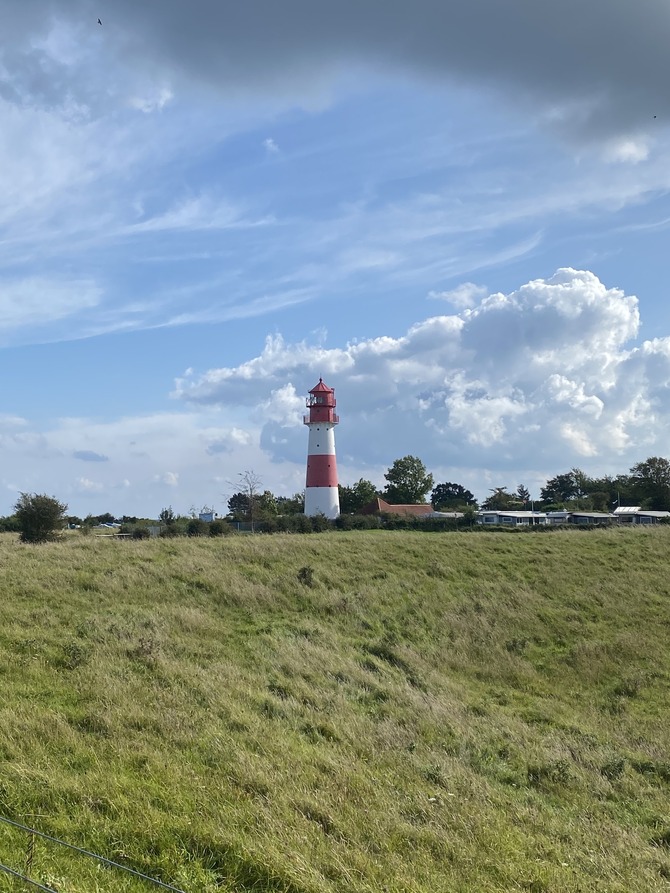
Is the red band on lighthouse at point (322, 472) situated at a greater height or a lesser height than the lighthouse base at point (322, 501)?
greater

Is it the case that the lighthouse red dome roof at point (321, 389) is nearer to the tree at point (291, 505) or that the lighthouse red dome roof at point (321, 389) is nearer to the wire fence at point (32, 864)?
the tree at point (291, 505)

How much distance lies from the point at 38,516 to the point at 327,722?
30.2 metres

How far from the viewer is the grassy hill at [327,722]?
771 centimetres

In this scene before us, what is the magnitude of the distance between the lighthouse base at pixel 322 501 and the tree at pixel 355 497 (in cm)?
2318

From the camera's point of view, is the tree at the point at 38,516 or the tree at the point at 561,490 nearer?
the tree at the point at 38,516

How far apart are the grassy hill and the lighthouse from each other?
29.7 meters

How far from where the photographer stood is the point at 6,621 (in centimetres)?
1717

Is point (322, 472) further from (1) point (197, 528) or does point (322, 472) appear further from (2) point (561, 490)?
(2) point (561, 490)

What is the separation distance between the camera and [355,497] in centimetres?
8312

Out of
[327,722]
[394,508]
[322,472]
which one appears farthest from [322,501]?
[327,722]

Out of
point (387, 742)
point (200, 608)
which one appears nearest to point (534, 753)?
point (387, 742)

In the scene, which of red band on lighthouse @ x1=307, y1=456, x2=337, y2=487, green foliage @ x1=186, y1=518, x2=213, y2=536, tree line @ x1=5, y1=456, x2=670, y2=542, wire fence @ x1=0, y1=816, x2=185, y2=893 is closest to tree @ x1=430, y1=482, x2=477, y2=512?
tree line @ x1=5, y1=456, x2=670, y2=542

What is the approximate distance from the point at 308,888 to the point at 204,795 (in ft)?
7.28

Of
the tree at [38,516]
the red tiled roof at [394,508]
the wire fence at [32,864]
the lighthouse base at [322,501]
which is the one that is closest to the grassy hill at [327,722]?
the wire fence at [32,864]
